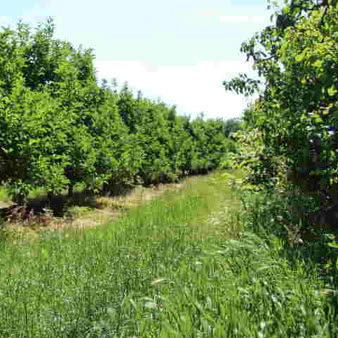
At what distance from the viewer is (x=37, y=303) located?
4.30m

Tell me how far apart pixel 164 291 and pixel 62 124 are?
822 centimetres

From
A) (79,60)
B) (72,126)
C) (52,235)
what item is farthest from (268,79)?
(79,60)

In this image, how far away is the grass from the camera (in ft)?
10.3

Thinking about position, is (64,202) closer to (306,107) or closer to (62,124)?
(62,124)

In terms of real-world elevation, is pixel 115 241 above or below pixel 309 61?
below

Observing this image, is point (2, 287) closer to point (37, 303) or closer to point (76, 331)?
point (37, 303)

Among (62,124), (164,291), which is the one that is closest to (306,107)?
(164,291)

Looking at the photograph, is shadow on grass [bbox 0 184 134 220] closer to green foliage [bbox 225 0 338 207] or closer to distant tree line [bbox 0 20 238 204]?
distant tree line [bbox 0 20 238 204]

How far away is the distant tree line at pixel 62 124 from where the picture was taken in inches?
401

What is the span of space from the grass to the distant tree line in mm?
4303

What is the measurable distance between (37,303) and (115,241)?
228 centimetres

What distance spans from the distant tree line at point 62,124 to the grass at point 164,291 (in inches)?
169

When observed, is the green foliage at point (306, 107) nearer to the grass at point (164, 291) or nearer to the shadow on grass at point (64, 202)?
the grass at point (164, 291)

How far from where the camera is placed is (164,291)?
164 inches
